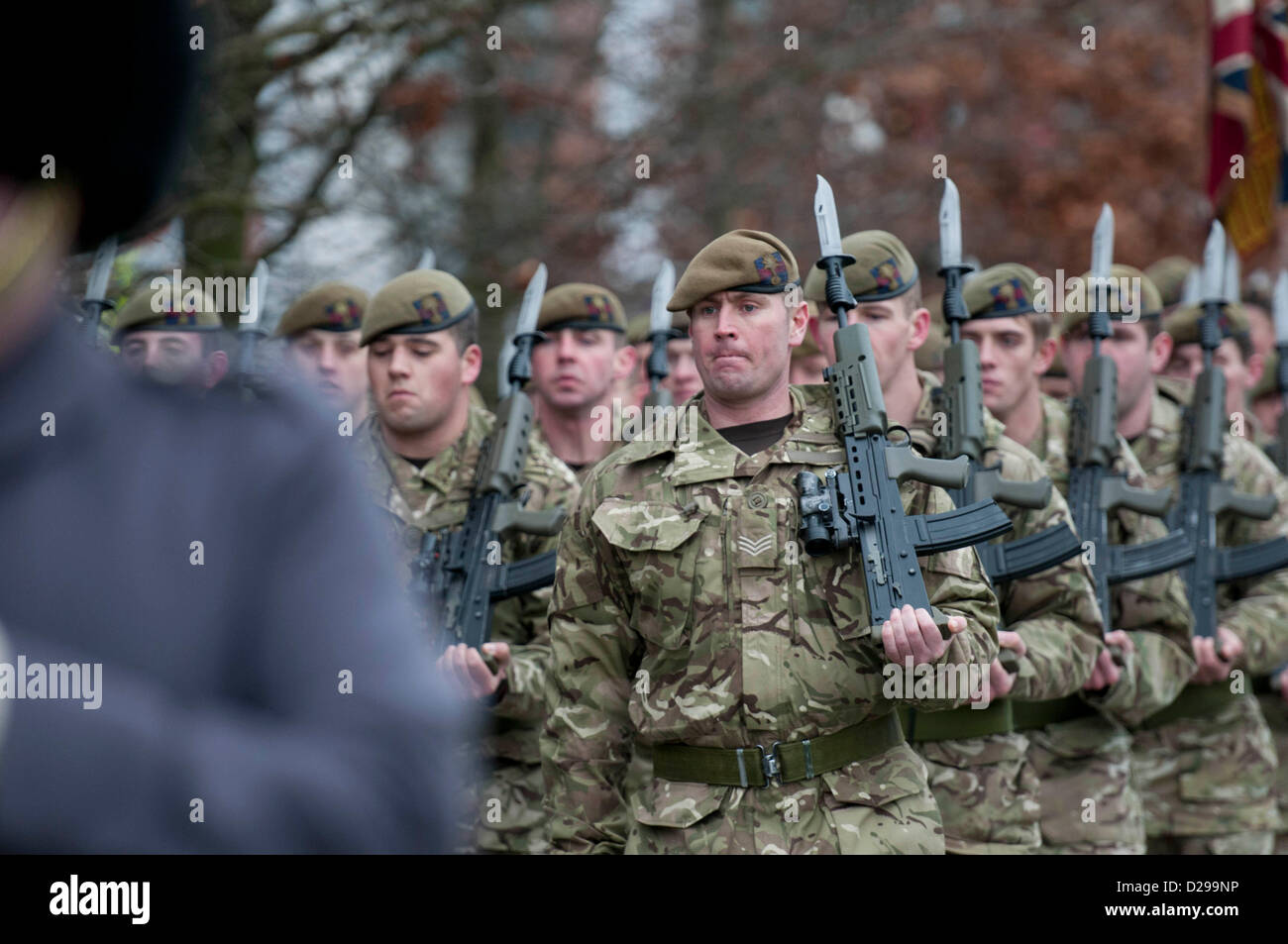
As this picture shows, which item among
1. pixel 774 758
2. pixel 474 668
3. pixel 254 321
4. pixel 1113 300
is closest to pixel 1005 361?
pixel 1113 300

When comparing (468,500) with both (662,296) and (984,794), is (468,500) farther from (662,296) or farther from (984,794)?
(984,794)

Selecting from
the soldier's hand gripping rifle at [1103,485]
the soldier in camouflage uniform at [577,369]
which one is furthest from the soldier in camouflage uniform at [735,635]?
the soldier in camouflage uniform at [577,369]

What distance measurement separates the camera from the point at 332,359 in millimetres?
7090

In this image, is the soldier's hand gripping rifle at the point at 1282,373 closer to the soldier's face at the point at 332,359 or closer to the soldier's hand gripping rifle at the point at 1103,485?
the soldier's hand gripping rifle at the point at 1103,485

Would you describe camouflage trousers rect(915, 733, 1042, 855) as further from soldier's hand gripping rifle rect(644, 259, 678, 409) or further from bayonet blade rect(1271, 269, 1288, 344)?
bayonet blade rect(1271, 269, 1288, 344)

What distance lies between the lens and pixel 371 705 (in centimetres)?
120

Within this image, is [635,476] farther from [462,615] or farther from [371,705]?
[371,705]

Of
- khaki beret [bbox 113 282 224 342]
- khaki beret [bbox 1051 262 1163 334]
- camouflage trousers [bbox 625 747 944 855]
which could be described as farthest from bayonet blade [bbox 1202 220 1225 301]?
khaki beret [bbox 113 282 224 342]

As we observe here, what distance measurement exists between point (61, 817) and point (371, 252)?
419 inches

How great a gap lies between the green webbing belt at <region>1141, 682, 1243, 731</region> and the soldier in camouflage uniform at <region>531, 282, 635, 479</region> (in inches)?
99.7

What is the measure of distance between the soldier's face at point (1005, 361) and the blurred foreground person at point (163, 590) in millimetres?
5223

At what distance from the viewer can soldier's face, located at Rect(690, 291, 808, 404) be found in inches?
175

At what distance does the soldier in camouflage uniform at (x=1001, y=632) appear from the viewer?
5246mm
